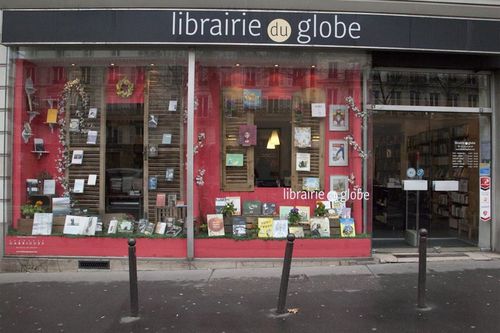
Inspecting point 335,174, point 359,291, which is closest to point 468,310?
point 359,291

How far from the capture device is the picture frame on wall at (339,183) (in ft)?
29.0

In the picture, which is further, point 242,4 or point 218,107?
point 218,107

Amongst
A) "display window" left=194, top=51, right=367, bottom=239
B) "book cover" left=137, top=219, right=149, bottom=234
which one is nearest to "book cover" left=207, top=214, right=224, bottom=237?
"display window" left=194, top=51, right=367, bottom=239

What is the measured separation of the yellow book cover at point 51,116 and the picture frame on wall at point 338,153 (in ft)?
16.4

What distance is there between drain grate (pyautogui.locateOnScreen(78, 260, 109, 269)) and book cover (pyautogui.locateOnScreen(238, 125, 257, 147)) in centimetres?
314

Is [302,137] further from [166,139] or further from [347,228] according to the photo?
[166,139]

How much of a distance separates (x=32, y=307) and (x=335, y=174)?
5319mm

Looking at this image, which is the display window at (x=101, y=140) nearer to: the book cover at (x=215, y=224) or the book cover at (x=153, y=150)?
the book cover at (x=153, y=150)

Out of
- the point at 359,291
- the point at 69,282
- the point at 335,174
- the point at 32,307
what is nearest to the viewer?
the point at 32,307

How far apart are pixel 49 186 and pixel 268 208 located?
397 cm

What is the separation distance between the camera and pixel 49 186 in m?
8.85

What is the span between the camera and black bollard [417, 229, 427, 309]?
575 cm

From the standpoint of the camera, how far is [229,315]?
584cm

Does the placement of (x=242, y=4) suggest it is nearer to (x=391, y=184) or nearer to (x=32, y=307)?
(x=391, y=184)
